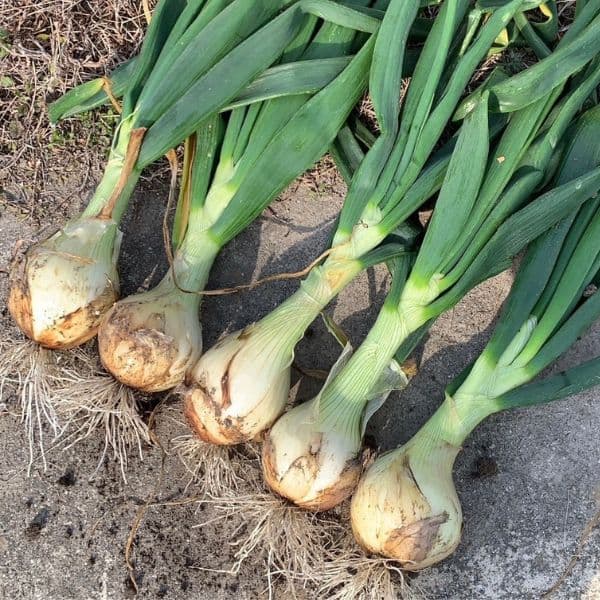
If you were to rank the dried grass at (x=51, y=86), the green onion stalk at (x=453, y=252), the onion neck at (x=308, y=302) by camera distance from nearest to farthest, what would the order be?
the green onion stalk at (x=453, y=252) → the onion neck at (x=308, y=302) → the dried grass at (x=51, y=86)

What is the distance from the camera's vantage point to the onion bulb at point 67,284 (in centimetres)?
157

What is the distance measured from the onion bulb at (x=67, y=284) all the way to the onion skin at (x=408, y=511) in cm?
65

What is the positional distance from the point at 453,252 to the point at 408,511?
50cm

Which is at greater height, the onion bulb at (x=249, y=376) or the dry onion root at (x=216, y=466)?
the onion bulb at (x=249, y=376)

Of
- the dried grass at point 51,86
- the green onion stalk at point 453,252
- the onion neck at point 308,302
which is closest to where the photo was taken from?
the green onion stalk at point 453,252

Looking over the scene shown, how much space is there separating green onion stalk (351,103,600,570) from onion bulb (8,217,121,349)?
656 millimetres

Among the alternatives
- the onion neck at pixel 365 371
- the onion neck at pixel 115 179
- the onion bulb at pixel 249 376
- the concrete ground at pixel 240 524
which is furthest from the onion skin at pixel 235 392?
the onion neck at pixel 115 179

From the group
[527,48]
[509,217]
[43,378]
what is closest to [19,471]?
[43,378]

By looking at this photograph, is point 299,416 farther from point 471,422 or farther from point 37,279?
point 37,279

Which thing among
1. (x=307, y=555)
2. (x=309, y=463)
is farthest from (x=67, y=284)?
(x=307, y=555)

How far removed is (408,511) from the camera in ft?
4.92

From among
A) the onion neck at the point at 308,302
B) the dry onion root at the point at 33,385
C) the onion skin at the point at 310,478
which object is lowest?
the dry onion root at the point at 33,385

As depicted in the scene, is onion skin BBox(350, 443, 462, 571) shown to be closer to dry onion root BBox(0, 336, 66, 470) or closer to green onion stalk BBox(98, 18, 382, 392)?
green onion stalk BBox(98, 18, 382, 392)

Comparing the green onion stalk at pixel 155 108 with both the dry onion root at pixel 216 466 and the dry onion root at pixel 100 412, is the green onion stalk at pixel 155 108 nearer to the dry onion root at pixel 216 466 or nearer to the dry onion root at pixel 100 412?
the dry onion root at pixel 100 412
